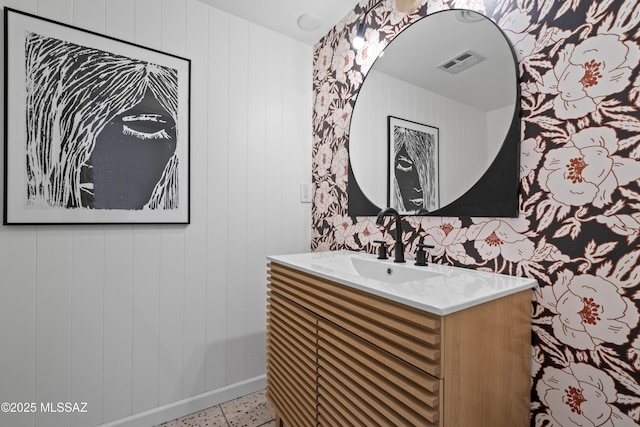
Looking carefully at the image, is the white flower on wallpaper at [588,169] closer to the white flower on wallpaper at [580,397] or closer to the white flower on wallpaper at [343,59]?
the white flower on wallpaper at [580,397]

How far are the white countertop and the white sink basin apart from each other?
24mm

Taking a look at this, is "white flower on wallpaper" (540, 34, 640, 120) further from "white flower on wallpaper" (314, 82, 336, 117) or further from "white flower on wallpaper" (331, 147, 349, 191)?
"white flower on wallpaper" (314, 82, 336, 117)

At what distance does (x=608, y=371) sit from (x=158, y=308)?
6.07 ft

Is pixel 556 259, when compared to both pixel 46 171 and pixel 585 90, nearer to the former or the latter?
pixel 585 90

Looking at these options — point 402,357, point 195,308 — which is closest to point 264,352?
point 195,308

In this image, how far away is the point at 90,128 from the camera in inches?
58.1

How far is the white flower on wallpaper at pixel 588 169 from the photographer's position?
0.87m

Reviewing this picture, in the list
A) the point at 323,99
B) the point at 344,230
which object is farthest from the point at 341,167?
the point at 323,99

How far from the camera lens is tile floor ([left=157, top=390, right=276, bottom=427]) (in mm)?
1640

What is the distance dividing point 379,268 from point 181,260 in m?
1.08

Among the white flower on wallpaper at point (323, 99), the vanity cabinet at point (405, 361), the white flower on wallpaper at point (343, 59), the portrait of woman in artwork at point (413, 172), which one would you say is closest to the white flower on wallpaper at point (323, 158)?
the white flower on wallpaper at point (323, 99)

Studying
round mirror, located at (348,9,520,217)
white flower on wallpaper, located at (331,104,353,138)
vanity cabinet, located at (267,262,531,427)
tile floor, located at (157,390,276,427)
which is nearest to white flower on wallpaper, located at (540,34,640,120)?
round mirror, located at (348,9,520,217)

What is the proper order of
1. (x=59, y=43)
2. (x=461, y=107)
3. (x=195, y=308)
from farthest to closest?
1. (x=195, y=308)
2. (x=59, y=43)
3. (x=461, y=107)

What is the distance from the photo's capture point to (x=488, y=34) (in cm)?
117
